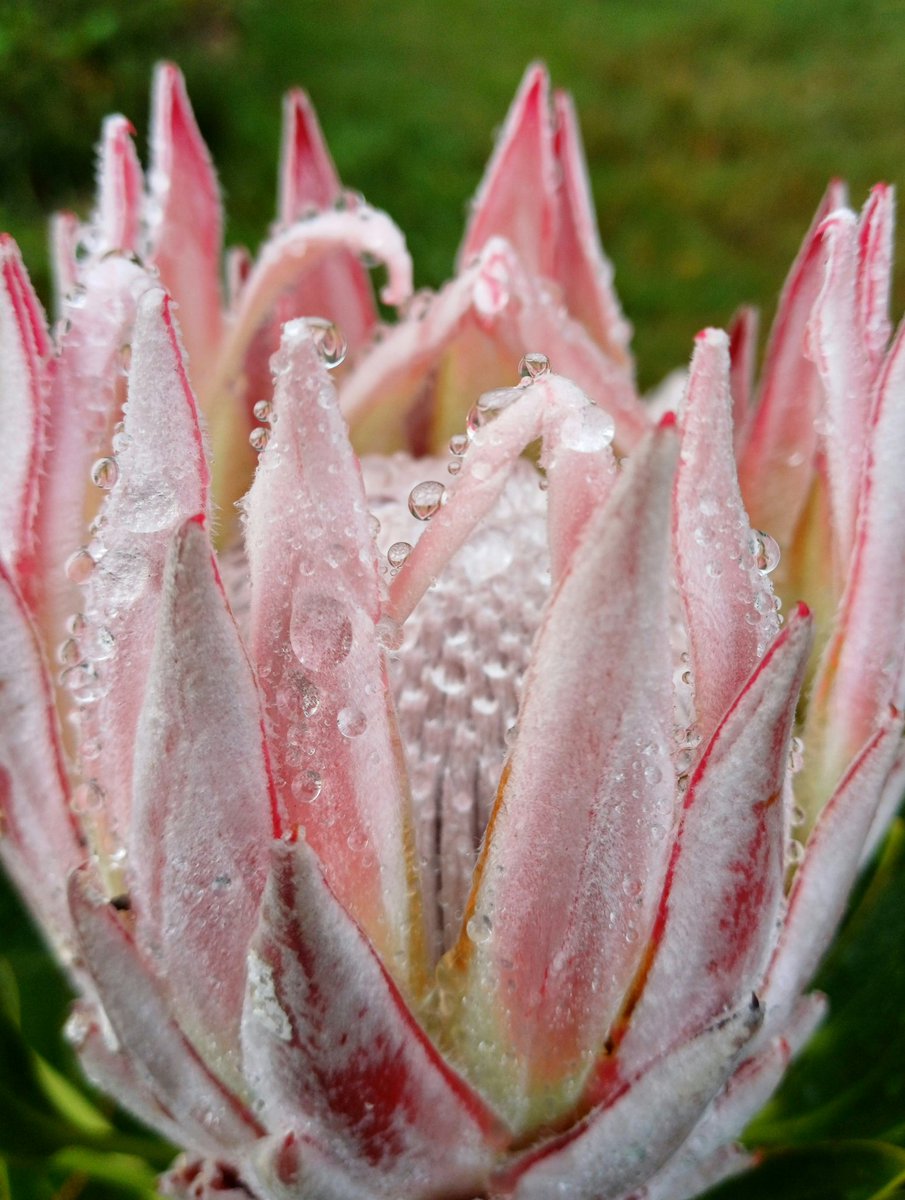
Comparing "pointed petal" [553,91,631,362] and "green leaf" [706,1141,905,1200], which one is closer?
"green leaf" [706,1141,905,1200]

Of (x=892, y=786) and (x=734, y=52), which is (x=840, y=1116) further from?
(x=734, y=52)

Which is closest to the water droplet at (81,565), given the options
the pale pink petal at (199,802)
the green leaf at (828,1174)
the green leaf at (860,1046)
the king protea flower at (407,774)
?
the king protea flower at (407,774)

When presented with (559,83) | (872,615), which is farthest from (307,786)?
(559,83)

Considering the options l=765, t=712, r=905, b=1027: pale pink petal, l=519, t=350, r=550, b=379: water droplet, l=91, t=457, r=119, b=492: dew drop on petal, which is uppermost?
l=91, t=457, r=119, b=492: dew drop on petal

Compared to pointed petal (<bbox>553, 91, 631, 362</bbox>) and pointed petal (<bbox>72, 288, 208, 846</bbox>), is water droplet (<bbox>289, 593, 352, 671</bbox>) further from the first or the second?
pointed petal (<bbox>553, 91, 631, 362</bbox>)

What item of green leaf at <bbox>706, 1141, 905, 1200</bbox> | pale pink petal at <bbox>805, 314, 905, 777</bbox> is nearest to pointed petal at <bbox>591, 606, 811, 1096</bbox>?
pale pink petal at <bbox>805, 314, 905, 777</bbox>

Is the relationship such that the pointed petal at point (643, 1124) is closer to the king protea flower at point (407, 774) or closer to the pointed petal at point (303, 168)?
the king protea flower at point (407, 774)
